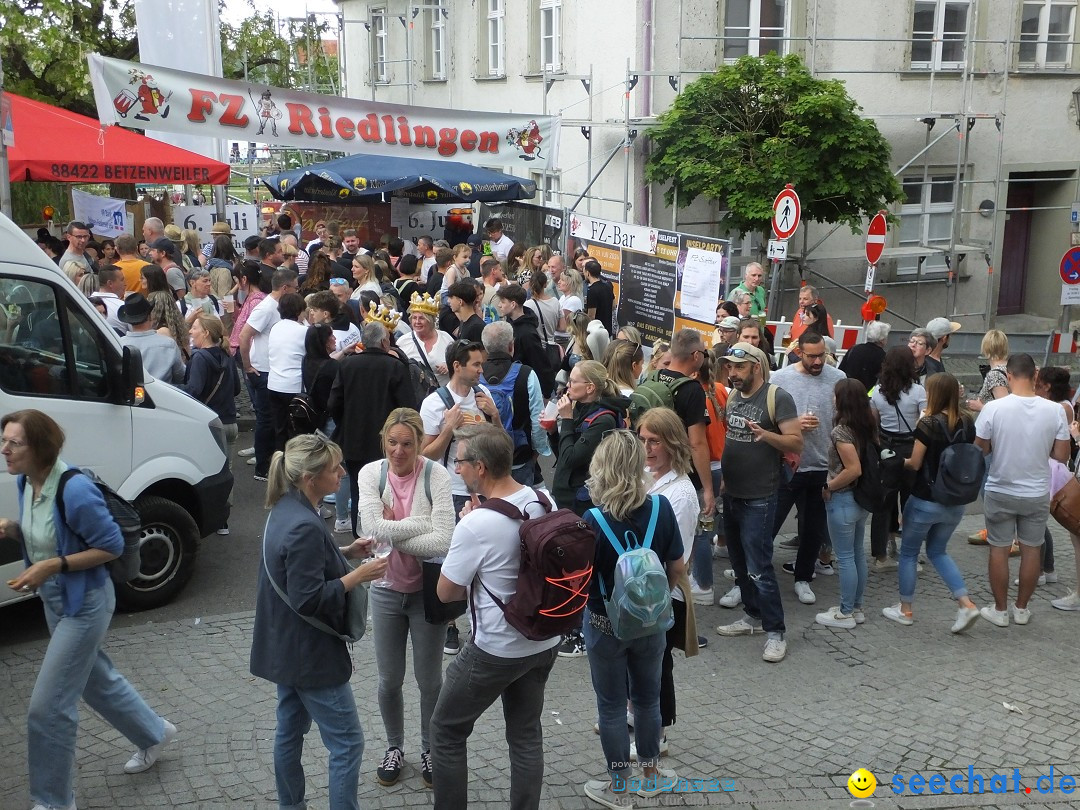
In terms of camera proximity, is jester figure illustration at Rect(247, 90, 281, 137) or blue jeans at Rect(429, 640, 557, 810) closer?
blue jeans at Rect(429, 640, 557, 810)

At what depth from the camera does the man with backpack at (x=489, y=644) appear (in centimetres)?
409

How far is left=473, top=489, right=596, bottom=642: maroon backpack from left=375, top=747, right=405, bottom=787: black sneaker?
1.36 metres

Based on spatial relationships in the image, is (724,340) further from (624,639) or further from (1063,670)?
(624,639)

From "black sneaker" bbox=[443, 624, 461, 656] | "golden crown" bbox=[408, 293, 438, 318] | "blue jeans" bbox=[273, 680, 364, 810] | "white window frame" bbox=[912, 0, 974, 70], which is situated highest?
"white window frame" bbox=[912, 0, 974, 70]

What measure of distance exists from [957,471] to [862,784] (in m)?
2.19

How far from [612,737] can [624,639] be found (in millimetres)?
581

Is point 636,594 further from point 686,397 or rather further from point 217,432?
point 217,432

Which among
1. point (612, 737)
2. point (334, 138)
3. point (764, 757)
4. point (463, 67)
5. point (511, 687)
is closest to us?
point (511, 687)

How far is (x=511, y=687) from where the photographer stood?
14.2 feet

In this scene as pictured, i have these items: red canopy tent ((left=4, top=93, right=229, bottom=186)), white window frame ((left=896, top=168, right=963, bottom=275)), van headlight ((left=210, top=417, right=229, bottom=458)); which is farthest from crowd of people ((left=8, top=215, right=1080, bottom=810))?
white window frame ((left=896, top=168, right=963, bottom=275))

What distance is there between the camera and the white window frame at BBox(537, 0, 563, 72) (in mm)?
19953

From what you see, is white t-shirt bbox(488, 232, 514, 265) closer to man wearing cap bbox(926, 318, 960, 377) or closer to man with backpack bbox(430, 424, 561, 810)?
man wearing cap bbox(926, 318, 960, 377)

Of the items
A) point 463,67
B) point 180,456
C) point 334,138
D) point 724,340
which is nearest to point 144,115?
point 334,138

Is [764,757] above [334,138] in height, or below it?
below
